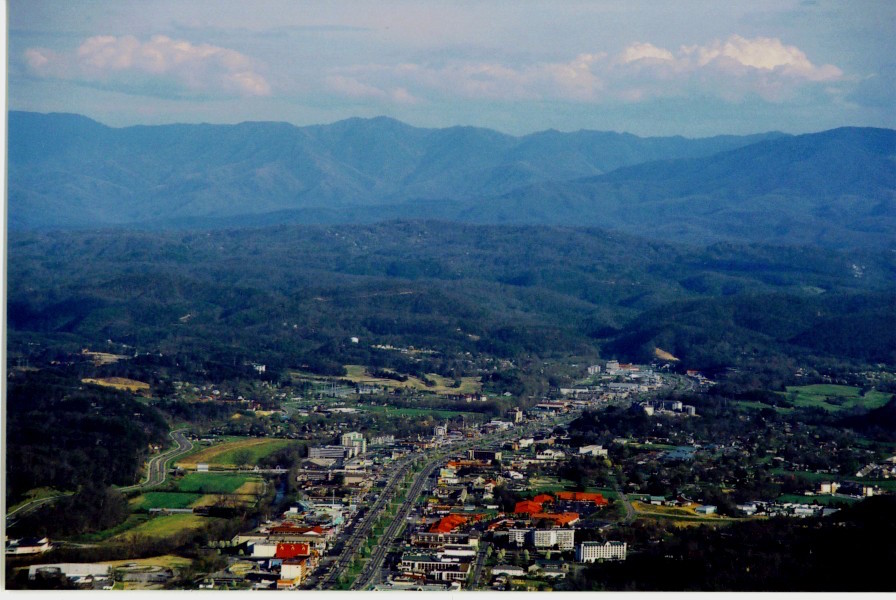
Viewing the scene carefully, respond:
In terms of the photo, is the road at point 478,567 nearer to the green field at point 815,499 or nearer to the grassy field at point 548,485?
the grassy field at point 548,485

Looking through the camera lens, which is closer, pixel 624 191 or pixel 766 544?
pixel 766 544

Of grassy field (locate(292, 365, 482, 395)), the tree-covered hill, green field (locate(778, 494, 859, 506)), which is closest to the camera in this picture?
green field (locate(778, 494, 859, 506))

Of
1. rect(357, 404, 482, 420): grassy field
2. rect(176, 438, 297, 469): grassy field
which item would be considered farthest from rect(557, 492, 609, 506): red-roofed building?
rect(357, 404, 482, 420): grassy field

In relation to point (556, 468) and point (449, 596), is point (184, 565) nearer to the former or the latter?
point (449, 596)

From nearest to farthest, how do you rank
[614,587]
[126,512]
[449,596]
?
[449,596] → [614,587] → [126,512]

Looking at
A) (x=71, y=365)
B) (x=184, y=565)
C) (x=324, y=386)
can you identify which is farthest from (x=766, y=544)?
(x=71, y=365)

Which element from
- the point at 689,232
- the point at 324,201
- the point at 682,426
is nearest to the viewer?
the point at 682,426

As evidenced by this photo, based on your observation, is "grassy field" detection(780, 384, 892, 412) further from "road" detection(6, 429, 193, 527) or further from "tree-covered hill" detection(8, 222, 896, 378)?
"road" detection(6, 429, 193, 527)
